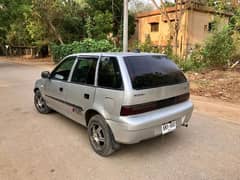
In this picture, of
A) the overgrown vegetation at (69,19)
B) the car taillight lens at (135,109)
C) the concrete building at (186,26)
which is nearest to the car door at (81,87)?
the car taillight lens at (135,109)

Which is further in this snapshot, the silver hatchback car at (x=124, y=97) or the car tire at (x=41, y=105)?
the car tire at (x=41, y=105)

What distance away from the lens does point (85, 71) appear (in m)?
4.16

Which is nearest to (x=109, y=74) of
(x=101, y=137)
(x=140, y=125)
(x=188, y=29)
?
(x=140, y=125)

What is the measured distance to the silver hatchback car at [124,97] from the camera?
3.31 m

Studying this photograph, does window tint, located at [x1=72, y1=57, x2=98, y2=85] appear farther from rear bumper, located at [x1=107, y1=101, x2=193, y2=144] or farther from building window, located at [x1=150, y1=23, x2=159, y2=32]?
building window, located at [x1=150, y1=23, x2=159, y2=32]

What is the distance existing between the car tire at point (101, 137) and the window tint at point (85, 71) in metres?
0.67

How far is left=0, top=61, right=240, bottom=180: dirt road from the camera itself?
321 cm

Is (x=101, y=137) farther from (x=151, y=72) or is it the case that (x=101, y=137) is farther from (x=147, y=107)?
(x=151, y=72)

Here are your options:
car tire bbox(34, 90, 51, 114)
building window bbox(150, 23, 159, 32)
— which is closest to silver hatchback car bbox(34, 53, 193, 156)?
car tire bbox(34, 90, 51, 114)

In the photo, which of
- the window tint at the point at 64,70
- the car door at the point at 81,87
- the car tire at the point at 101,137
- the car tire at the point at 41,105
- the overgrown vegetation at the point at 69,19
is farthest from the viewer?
the overgrown vegetation at the point at 69,19

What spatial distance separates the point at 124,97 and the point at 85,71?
122 centimetres

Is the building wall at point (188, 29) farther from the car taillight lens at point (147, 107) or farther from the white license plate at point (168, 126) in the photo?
the white license plate at point (168, 126)

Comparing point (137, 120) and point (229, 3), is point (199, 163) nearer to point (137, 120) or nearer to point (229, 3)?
point (137, 120)

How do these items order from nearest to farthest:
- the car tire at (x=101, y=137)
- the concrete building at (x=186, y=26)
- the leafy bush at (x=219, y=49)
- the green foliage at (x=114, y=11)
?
1. the car tire at (x=101, y=137)
2. the leafy bush at (x=219, y=49)
3. the concrete building at (x=186, y=26)
4. the green foliage at (x=114, y=11)
